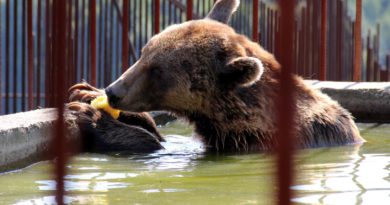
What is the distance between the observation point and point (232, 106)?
19.1 ft

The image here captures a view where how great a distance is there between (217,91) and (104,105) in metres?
0.70

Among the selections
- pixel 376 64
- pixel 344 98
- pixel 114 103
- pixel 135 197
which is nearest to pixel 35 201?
pixel 135 197

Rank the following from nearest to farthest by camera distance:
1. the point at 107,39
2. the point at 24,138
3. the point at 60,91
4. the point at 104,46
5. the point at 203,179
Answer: the point at 60,91 < the point at 203,179 < the point at 24,138 < the point at 104,46 < the point at 107,39

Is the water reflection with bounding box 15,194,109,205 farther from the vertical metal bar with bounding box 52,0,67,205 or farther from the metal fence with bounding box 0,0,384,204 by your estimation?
the vertical metal bar with bounding box 52,0,67,205

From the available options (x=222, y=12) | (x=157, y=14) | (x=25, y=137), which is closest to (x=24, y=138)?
(x=25, y=137)

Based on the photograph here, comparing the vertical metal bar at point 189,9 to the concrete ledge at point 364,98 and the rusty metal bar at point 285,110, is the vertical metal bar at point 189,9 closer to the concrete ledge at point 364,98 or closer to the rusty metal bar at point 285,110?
the concrete ledge at point 364,98

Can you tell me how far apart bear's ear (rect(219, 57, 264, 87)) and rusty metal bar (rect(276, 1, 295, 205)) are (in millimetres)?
3869

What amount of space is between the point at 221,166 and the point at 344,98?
117 inches

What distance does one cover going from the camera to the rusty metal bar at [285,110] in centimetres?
146

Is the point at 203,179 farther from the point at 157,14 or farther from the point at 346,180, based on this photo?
the point at 157,14

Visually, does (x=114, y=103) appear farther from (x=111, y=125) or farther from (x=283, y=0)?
(x=283, y=0)

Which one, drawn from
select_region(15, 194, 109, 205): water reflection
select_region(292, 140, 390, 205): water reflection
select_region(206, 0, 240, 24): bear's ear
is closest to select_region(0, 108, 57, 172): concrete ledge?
select_region(15, 194, 109, 205): water reflection

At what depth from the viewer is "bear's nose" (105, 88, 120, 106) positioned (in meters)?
5.53

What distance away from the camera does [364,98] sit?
759 centimetres
